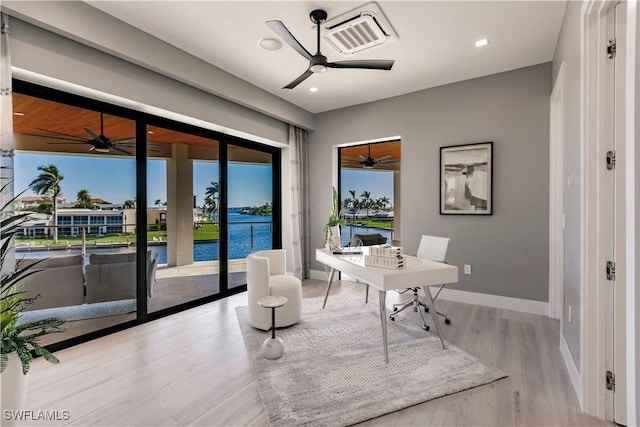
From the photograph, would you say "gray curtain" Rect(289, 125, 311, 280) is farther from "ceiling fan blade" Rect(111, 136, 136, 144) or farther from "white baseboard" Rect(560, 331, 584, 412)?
"white baseboard" Rect(560, 331, 584, 412)

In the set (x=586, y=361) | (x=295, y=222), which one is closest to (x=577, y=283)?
(x=586, y=361)

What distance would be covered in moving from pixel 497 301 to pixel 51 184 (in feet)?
15.8

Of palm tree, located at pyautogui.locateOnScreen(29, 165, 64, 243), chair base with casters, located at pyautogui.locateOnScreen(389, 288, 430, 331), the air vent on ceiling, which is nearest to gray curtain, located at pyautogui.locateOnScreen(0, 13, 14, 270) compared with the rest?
palm tree, located at pyautogui.locateOnScreen(29, 165, 64, 243)

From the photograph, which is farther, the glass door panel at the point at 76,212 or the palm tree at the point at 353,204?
the palm tree at the point at 353,204

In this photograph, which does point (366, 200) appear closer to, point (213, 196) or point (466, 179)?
point (466, 179)

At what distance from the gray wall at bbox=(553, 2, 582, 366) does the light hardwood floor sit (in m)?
0.38

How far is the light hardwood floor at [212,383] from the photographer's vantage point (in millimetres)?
1802

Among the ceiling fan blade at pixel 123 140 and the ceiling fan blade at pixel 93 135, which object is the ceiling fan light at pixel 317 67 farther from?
the ceiling fan blade at pixel 93 135

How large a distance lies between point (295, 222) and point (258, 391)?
10.7 feet

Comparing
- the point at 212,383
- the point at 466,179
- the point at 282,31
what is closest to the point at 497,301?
the point at 466,179

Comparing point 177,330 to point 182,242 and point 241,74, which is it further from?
point 241,74

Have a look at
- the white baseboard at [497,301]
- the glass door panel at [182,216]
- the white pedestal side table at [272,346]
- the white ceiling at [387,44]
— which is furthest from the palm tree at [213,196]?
the white baseboard at [497,301]

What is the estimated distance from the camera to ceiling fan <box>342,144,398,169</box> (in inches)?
211

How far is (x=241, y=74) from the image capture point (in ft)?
12.4
